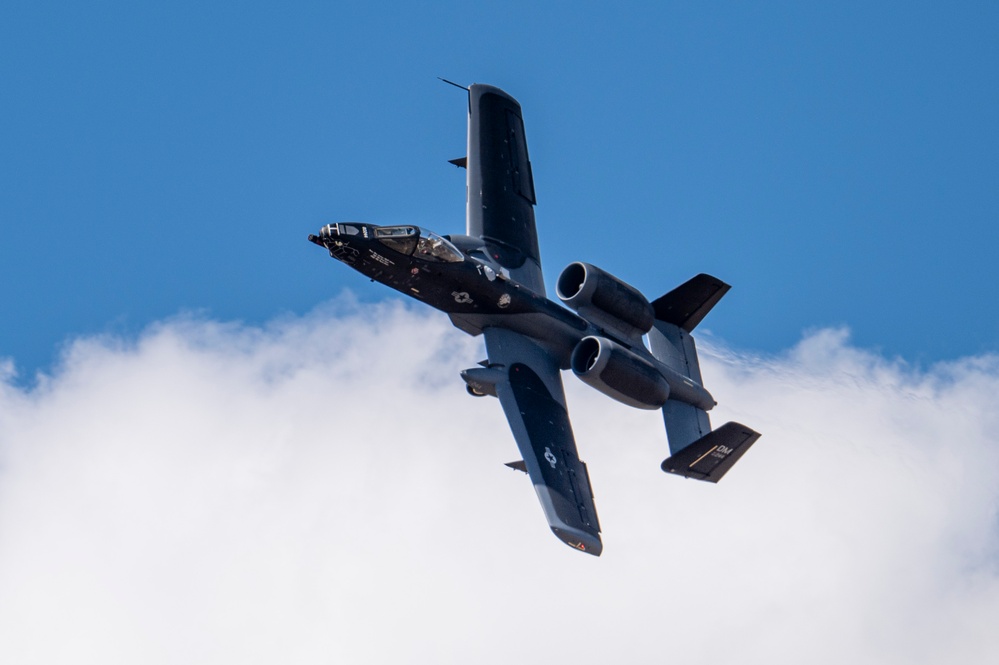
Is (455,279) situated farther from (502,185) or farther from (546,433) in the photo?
(502,185)

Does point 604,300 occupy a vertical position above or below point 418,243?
above

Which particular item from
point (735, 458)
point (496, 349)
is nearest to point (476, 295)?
point (496, 349)

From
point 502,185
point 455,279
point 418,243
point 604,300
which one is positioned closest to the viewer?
point 418,243

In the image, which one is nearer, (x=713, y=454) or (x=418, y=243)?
(x=418, y=243)

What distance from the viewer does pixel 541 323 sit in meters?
50.3

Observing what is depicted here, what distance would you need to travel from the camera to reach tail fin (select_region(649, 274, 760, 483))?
4797 cm

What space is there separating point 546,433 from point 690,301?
818cm

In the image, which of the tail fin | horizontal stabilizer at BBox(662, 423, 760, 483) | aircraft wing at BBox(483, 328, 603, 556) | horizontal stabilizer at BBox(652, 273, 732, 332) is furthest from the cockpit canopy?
horizontal stabilizer at BBox(662, 423, 760, 483)

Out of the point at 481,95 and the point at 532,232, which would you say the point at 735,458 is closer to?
the point at 532,232

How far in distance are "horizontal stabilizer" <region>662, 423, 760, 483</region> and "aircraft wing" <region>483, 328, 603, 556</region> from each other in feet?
9.55

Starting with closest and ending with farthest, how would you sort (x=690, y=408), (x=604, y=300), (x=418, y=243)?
(x=418, y=243), (x=604, y=300), (x=690, y=408)

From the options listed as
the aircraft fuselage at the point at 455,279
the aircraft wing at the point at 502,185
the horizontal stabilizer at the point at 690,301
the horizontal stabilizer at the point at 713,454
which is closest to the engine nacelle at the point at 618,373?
the aircraft fuselage at the point at 455,279

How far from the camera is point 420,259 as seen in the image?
48031 mm

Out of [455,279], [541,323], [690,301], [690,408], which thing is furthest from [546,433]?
[690,301]
